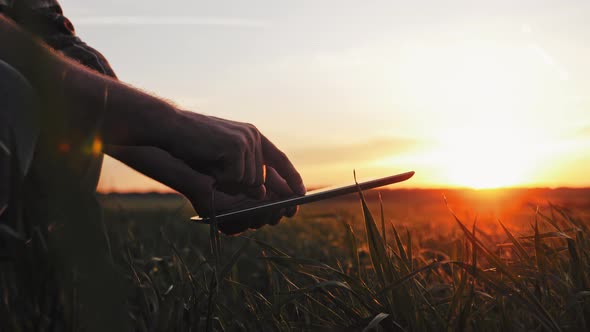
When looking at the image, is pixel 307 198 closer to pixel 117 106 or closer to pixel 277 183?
pixel 277 183

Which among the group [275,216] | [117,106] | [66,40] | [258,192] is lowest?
[275,216]

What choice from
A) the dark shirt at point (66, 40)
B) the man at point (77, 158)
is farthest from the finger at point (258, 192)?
the dark shirt at point (66, 40)

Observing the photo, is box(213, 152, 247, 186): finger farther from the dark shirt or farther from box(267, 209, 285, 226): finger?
the dark shirt

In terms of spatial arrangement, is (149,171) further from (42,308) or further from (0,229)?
(0,229)

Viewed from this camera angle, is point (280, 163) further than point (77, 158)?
Yes

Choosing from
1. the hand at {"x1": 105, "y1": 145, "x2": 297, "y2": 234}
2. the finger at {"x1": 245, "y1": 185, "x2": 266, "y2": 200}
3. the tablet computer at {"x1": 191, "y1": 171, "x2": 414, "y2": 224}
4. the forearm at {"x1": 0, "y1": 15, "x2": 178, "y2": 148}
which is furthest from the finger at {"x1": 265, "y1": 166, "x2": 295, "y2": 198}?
the forearm at {"x1": 0, "y1": 15, "x2": 178, "y2": 148}

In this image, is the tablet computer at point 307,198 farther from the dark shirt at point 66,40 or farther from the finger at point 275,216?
the dark shirt at point 66,40

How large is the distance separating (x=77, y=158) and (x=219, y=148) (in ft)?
3.79

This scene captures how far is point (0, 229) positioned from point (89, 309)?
701 millimetres

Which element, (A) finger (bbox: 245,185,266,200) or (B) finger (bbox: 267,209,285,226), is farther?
(B) finger (bbox: 267,209,285,226)

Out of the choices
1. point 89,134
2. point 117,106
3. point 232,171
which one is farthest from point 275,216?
point 89,134

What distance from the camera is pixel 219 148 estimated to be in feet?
4.94

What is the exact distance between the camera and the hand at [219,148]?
145cm

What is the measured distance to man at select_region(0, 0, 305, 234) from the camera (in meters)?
0.33
